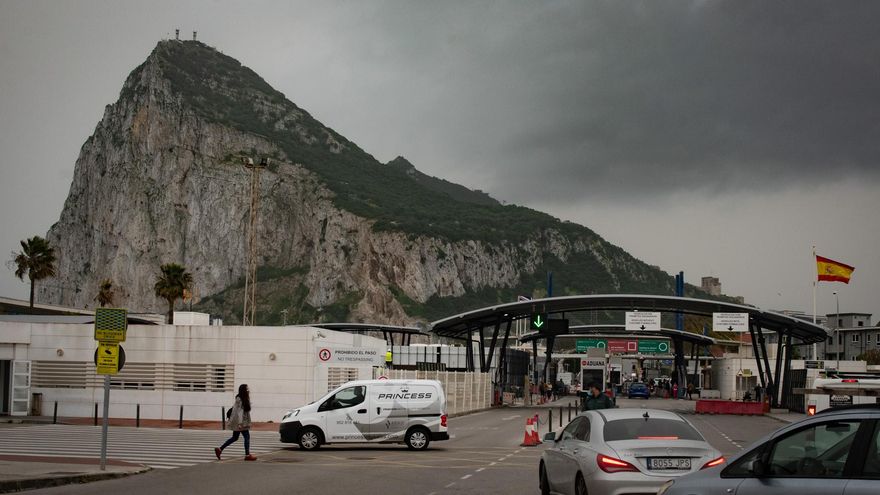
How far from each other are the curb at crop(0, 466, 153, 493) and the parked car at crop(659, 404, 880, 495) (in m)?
12.0

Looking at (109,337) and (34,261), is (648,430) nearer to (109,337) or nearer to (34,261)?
(109,337)

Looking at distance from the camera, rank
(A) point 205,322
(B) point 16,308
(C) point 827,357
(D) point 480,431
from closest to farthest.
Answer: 1. (D) point 480,431
2. (A) point 205,322
3. (B) point 16,308
4. (C) point 827,357

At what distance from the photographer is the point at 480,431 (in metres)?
39.0

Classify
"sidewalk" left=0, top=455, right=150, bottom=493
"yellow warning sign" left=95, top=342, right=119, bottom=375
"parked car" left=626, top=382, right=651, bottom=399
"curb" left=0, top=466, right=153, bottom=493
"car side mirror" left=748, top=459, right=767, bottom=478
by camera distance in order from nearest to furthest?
"car side mirror" left=748, top=459, right=767, bottom=478
"curb" left=0, top=466, right=153, bottom=493
"sidewalk" left=0, top=455, right=150, bottom=493
"yellow warning sign" left=95, top=342, right=119, bottom=375
"parked car" left=626, top=382, right=651, bottom=399

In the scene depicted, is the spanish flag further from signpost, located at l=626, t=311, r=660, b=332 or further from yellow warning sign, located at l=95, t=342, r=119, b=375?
yellow warning sign, located at l=95, t=342, r=119, b=375

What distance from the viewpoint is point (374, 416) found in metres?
28.1

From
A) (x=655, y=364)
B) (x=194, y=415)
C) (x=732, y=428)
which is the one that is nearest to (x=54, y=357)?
(x=194, y=415)

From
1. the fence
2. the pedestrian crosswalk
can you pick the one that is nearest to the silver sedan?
the pedestrian crosswalk

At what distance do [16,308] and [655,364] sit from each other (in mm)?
133758

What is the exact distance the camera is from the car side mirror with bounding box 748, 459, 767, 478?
866 cm

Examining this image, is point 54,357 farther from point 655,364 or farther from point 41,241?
point 655,364

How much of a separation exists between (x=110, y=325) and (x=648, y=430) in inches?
445

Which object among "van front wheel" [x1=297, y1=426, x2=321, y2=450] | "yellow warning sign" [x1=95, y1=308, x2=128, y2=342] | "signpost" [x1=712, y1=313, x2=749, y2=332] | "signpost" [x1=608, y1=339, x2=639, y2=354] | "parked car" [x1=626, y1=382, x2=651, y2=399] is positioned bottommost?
"van front wheel" [x1=297, y1=426, x2=321, y2=450]

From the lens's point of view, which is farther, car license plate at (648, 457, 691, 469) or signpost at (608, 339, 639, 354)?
signpost at (608, 339, 639, 354)
